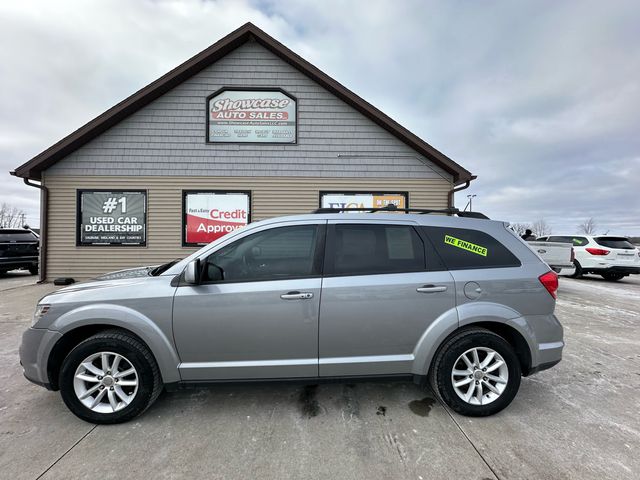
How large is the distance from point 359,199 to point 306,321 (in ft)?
20.7

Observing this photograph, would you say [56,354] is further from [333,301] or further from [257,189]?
[257,189]

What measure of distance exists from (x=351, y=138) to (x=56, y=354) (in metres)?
7.73

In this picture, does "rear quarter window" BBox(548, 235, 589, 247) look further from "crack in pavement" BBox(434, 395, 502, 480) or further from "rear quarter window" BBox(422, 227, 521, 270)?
"crack in pavement" BBox(434, 395, 502, 480)

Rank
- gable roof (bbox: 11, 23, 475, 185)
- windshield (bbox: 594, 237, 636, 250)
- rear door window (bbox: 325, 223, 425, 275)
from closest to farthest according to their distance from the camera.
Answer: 1. rear door window (bbox: 325, 223, 425, 275)
2. gable roof (bbox: 11, 23, 475, 185)
3. windshield (bbox: 594, 237, 636, 250)

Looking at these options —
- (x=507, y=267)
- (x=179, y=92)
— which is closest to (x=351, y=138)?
(x=179, y=92)

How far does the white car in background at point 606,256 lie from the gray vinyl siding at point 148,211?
1030 centimetres

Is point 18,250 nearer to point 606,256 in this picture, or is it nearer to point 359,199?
point 359,199

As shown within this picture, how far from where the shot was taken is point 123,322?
2393 mm

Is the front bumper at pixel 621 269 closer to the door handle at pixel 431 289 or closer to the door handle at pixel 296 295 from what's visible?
the door handle at pixel 431 289

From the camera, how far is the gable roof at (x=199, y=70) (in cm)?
771

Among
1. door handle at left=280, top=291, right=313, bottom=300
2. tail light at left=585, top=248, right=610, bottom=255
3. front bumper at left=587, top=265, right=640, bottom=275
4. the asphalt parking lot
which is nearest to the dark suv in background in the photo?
the asphalt parking lot

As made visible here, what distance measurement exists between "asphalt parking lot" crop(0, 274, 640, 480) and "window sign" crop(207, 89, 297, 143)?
268 inches

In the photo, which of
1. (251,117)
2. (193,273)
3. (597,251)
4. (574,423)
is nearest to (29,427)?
(193,273)

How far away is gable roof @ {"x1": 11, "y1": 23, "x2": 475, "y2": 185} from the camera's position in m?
7.71
